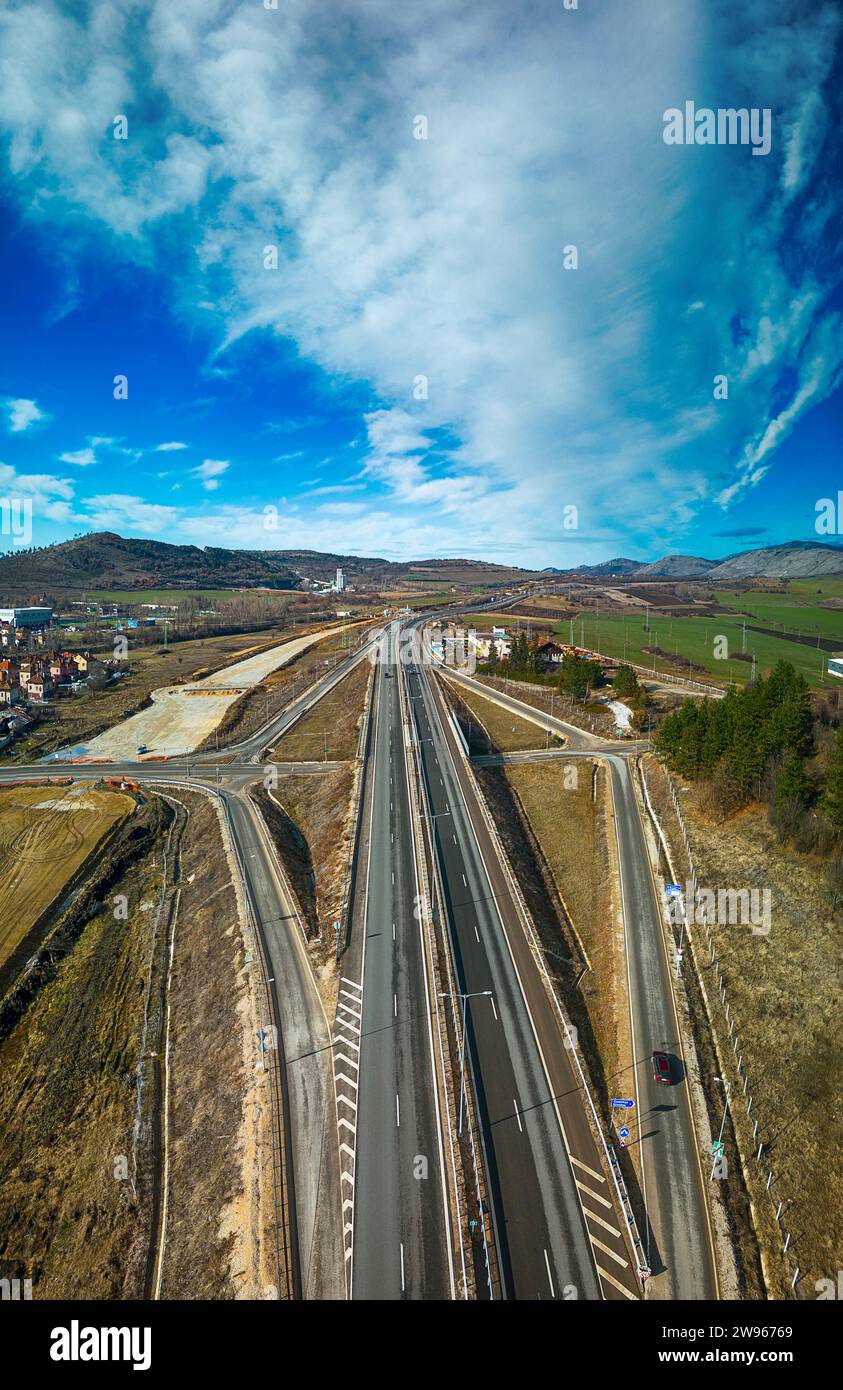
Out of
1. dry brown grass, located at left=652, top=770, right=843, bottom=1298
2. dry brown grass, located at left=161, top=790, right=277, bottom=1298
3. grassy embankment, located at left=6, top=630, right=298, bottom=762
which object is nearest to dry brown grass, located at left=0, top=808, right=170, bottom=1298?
dry brown grass, located at left=161, top=790, right=277, bottom=1298

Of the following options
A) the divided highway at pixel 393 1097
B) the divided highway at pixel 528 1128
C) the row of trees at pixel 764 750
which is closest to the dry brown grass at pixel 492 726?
the row of trees at pixel 764 750

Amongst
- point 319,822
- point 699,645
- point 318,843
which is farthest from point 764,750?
point 699,645

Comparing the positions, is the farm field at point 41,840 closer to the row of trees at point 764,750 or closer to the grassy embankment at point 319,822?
the grassy embankment at point 319,822

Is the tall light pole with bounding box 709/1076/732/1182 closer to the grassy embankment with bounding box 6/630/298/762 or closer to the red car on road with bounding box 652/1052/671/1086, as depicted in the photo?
the red car on road with bounding box 652/1052/671/1086

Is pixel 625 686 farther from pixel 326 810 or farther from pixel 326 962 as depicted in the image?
pixel 326 962

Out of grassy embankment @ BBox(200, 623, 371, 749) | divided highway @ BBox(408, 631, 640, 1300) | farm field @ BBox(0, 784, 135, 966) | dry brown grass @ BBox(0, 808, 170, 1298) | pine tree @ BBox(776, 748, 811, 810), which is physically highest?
grassy embankment @ BBox(200, 623, 371, 749)
